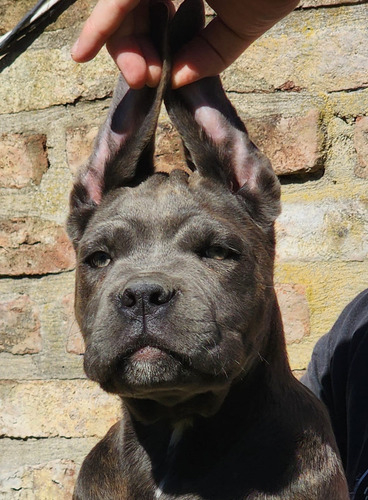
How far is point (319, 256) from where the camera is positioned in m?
3.54

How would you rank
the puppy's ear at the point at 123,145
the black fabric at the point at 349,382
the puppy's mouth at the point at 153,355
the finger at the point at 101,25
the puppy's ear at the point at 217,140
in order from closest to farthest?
the finger at the point at 101,25 < the puppy's mouth at the point at 153,355 < the puppy's ear at the point at 123,145 < the puppy's ear at the point at 217,140 < the black fabric at the point at 349,382

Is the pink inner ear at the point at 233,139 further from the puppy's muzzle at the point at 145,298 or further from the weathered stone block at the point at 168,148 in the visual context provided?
the puppy's muzzle at the point at 145,298

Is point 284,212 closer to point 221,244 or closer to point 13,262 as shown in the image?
point 221,244

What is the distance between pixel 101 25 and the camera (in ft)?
8.16

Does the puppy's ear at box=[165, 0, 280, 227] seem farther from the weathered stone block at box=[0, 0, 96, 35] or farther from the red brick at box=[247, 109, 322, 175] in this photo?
the weathered stone block at box=[0, 0, 96, 35]

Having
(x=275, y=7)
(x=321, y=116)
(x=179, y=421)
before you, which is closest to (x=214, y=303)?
(x=179, y=421)

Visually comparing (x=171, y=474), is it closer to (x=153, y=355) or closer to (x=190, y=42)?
(x=153, y=355)

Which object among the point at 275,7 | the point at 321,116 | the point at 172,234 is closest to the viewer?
the point at 275,7

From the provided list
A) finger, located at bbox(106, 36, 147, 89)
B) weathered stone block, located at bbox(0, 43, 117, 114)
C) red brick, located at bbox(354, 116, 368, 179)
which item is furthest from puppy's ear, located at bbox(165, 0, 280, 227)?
weathered stone block, located at bbox(0, 43, 117, 114)

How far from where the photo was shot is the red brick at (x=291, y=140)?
3512mm

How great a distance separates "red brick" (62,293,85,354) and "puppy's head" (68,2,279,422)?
0.51m

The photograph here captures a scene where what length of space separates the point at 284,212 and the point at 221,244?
799mm

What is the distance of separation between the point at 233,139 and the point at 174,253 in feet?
1.55

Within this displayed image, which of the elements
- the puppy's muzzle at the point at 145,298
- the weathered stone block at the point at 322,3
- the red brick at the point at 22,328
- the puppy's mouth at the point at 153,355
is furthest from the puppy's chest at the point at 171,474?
the weathered stone block at the point at 322,3
